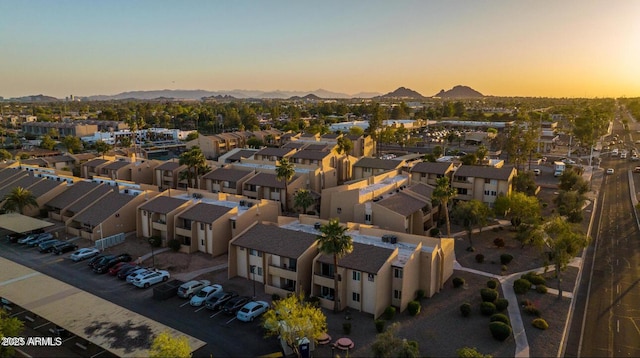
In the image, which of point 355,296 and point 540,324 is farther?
point 355,296

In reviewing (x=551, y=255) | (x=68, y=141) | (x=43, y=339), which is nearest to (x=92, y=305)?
(x=43, y=339)

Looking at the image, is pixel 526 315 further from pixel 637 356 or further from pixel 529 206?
pixel 529 206

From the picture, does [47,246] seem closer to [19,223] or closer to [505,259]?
[19,223]

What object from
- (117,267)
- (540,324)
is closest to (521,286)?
(540,324)

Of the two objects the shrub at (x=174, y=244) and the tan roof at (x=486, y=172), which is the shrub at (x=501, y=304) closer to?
the tan roof at (x=486, y=172)

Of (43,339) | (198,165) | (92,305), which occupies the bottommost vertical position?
(43,339)

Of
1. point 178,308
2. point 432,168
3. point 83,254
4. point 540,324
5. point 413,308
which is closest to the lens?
point 540,324
